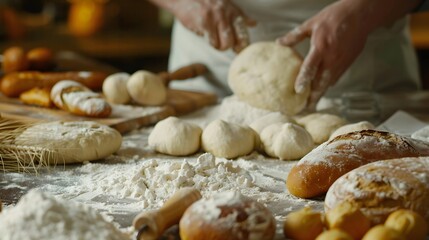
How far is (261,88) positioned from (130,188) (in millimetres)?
762

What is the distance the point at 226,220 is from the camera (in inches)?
42.9

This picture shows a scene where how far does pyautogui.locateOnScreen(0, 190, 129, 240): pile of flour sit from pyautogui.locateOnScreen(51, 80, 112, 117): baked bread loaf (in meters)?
1.05

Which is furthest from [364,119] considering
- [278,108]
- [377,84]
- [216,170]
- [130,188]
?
[130,188]

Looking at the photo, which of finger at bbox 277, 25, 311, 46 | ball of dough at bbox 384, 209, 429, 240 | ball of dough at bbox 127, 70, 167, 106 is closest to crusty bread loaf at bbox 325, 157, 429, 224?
ball of dough at bbox 384, 209, 429, 240

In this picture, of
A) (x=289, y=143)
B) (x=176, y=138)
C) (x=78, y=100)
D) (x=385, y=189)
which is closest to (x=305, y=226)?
(x=385, y=189)

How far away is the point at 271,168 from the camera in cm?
172

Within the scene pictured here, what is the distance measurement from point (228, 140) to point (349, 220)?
71 cm

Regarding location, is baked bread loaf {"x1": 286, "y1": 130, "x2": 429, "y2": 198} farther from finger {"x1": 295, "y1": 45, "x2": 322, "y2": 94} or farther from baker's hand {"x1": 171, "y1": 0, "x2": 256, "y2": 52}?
baker's hand {"x1": 171, "y1": 0, "x2": 256, "y2": 52}

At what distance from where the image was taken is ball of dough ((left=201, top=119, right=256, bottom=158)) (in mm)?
1792

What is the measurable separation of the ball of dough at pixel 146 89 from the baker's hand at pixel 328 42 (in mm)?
494

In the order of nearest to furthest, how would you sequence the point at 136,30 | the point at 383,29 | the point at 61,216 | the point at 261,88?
the point at 61,216 < the point at 261,88 < the point at 383,29 < the point at 136,30

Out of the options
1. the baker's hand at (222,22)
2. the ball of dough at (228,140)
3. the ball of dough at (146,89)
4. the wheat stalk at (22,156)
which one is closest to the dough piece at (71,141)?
the wheat stalk at (22,156)

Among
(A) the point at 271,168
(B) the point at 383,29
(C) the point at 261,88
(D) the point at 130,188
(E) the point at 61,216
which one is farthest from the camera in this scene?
(B) the point at 383,29

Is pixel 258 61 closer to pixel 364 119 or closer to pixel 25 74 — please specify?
pixel 364 119
